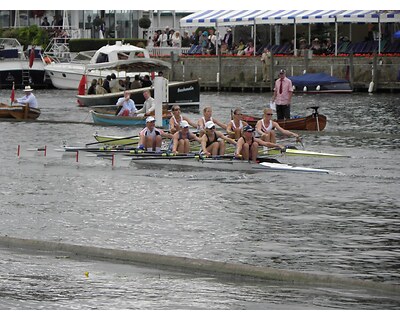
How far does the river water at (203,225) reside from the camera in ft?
48.7

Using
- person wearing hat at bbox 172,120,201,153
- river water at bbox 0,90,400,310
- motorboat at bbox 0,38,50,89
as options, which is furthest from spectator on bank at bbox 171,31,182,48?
person wearing hat at bbox 172,120,201,153

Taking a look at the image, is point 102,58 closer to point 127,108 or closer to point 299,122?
point 127,108

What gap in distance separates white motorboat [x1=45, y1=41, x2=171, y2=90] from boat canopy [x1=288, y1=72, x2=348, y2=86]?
679cm

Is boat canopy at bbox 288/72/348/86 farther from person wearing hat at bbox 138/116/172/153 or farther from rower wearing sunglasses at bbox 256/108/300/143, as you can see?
person wearing hat at bbox 138/116/172/153

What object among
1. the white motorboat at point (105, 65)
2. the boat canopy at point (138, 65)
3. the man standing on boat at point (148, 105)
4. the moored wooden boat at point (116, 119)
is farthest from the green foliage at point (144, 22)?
the man standing on boat at point (148, 105)

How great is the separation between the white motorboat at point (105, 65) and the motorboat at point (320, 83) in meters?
6.90

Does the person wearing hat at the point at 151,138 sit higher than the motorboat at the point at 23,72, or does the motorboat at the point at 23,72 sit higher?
the motorboat at the point at 23,72

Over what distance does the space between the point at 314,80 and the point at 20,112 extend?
2036cm

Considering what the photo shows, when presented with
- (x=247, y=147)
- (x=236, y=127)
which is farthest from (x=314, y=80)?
(x=247, y=147)

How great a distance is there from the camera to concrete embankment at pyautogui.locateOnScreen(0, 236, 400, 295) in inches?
599

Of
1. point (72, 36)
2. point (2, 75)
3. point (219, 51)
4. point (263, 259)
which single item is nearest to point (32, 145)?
point (263, 259)

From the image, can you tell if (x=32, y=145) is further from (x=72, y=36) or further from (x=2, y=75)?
(x=72, y=36)

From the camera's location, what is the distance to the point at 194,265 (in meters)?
16.0

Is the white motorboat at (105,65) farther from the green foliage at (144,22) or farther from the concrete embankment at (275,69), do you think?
the green foliage at (144,22)
